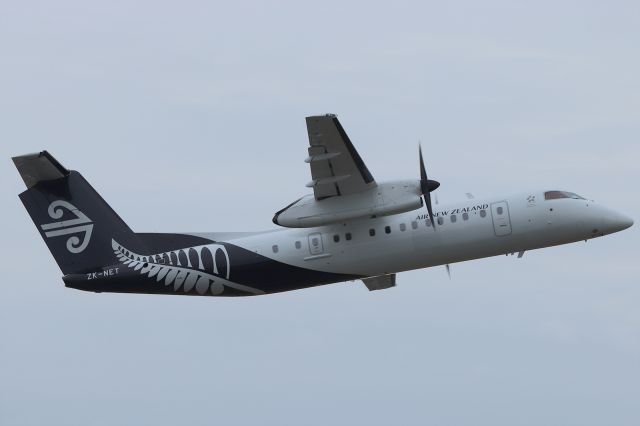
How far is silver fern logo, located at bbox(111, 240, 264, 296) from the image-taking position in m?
27.5

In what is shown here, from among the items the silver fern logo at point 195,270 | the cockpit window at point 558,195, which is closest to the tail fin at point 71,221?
the silver fern logo at point 195,270

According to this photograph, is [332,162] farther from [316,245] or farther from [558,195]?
[558,195]

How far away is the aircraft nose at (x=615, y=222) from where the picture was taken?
86.8ft

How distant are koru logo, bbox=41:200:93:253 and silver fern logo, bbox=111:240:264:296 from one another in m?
1.69

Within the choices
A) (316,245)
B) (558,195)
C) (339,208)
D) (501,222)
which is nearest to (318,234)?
(316,245)

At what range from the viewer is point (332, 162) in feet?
82.8

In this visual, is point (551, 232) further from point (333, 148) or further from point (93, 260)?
point (93, 260)

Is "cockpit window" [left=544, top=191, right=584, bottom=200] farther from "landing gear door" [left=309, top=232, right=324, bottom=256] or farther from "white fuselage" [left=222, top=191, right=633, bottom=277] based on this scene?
"landing gear door" [left=309, top=232, right=324, bottom=256]

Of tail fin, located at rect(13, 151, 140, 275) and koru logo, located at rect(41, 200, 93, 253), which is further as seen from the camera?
koru logo, located at rect(41, 200, 93, 253)

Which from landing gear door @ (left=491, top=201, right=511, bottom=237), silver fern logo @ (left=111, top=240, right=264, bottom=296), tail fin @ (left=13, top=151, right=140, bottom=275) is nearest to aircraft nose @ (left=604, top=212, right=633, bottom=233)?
landing gear door @ (left=491, top=201, right=511, bottom=237)

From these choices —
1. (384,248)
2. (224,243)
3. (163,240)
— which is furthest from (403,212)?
(163,240)

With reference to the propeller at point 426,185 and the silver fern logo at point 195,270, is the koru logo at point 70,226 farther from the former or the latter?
the propeller at point 426,185

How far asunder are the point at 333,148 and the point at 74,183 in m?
8.01

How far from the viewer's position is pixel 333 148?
2494cm
